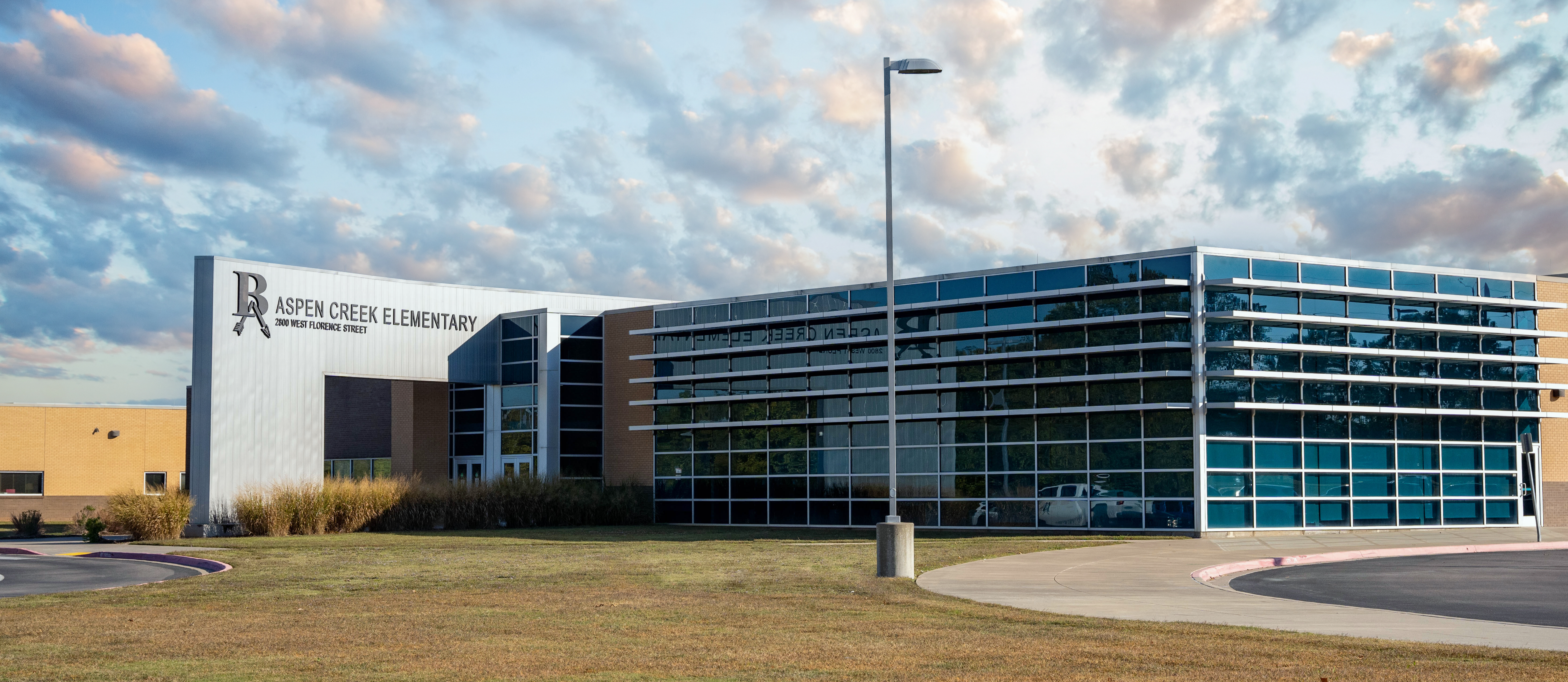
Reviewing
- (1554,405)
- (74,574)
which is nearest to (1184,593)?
(74,574)

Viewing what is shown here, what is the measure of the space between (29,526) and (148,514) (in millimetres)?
8694

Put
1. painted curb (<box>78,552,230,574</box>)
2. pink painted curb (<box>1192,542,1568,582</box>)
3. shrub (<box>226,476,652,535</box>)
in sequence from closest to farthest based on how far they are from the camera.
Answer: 1. pink painted curb (<box>1192,542,1568,582</box>)
2. painted curb (<box>78,552,230,574</box>)
3. shrub (<box>226,476,652,535</box>)

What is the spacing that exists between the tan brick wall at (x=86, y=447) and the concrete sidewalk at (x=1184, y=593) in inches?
1717

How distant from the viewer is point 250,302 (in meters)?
41.5

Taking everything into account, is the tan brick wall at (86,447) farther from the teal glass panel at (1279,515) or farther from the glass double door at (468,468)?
the teal glass panel at (1279,515)

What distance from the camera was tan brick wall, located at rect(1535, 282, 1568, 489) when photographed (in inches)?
1516

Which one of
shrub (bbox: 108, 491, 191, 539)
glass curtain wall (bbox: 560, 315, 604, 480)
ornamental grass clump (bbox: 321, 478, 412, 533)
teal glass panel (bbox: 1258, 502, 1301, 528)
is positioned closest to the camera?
teal glass panel (bbox: 1258, 502, 1301, 528)

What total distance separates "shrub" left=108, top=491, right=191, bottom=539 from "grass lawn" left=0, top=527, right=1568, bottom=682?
16.2 m

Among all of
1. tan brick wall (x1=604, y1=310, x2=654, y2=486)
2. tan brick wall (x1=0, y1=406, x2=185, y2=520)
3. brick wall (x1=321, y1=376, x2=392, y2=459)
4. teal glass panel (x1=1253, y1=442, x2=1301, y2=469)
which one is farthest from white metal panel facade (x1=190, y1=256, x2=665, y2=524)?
teal glass panel (x1=1253, y1=442, x2=1301, y2=469)

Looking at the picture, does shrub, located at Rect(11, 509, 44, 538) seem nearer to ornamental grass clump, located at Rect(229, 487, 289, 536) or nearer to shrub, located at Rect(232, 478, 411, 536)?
shrub, located at Rect(232, 478, 411, 536)

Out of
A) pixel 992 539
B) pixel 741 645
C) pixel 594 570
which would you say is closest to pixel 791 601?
pixel 741 645

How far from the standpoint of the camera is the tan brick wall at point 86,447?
184 ft

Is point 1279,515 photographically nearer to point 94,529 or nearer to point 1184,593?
point 1184,593

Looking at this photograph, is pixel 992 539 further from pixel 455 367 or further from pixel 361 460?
pixel 361 460
